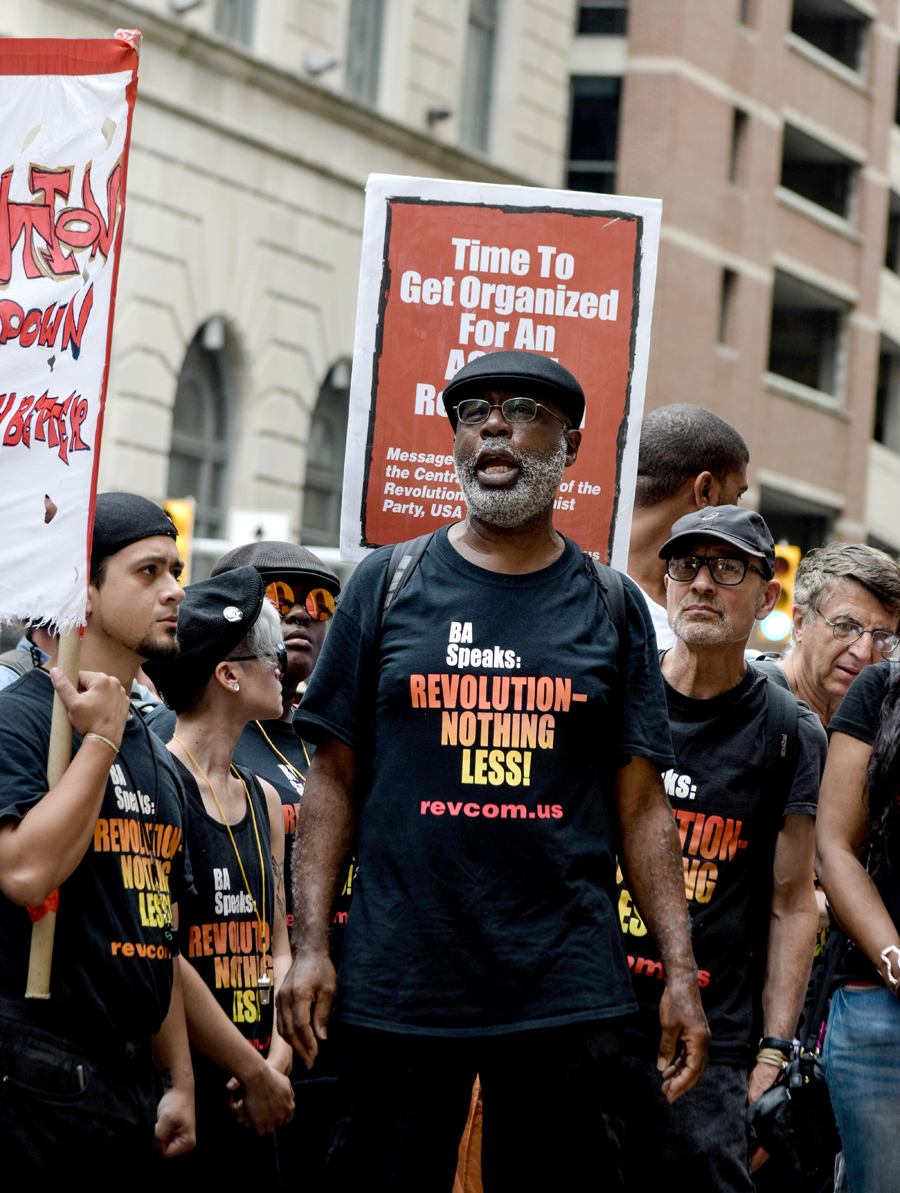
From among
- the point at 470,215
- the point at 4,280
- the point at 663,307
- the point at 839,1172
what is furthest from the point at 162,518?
the point at 663,307

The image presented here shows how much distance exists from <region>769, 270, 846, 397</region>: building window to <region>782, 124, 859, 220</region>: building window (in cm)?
182

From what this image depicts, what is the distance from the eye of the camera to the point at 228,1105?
4734 millimetres

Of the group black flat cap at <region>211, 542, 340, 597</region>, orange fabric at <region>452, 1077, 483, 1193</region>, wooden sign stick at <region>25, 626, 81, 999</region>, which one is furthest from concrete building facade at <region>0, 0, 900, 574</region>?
wooden sign stick at <region>25, 626, 81, 999</region>

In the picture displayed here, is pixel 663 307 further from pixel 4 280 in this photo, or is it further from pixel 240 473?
pixel 4 280

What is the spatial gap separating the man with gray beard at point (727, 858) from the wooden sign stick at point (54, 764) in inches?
58.6

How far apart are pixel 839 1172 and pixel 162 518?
229 centimetres

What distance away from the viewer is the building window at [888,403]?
36938mm

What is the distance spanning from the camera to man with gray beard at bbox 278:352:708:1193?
3705 mm

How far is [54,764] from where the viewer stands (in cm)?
386

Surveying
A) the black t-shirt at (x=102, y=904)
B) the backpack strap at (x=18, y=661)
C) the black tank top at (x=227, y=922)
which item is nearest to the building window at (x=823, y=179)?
the backpack strap at (x=18, y=661)

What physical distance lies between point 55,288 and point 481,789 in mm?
1417

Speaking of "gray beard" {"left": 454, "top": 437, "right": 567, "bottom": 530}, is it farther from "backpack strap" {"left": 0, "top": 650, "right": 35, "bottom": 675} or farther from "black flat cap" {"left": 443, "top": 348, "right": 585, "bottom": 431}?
"backpack strap" {"left": 0, "top": 650, "right": 35, "bottom": 675}

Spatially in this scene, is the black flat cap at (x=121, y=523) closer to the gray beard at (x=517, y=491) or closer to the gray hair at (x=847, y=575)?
the gray beard at (x=517, y=491)

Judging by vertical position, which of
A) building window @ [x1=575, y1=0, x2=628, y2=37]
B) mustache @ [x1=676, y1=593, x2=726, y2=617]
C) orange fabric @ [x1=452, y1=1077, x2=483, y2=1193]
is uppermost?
building window @ [x1=575, y1=0, x2=628, y2=37]
